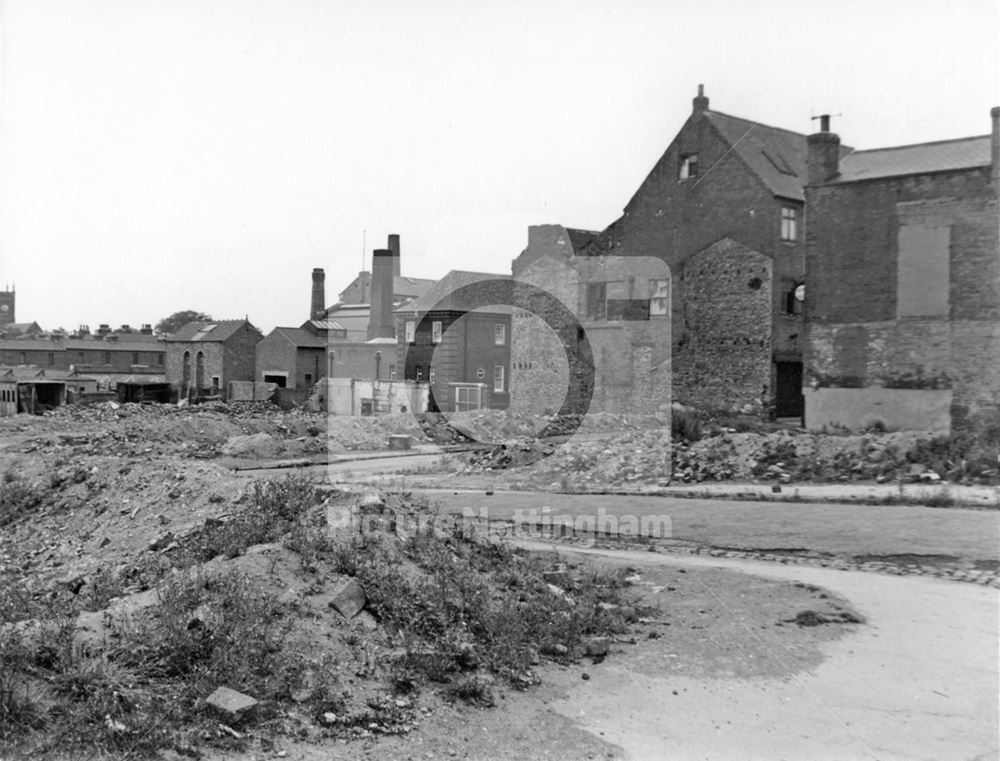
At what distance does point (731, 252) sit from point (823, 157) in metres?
6.11

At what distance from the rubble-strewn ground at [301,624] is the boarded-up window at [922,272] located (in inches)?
617

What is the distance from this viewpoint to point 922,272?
23.5 metres

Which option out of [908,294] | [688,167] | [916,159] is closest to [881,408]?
[908,294]

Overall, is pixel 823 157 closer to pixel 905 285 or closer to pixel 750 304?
pixel 905 285

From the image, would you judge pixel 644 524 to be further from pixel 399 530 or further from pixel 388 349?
pixel 388 349

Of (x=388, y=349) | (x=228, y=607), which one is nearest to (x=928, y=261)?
(x=228, y=607)

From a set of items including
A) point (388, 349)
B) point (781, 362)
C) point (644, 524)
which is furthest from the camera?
point (388, 349)

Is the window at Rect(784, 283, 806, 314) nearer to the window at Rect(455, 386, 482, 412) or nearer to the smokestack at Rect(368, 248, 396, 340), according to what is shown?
the window at Rect(455, 386, 482, 412)

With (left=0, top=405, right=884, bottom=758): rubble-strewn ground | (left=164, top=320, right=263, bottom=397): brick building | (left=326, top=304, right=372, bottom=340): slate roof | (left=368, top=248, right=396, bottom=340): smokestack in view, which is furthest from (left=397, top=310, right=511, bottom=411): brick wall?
(left=0, top=405, right=884, bottom=758): rubble-strewn ground

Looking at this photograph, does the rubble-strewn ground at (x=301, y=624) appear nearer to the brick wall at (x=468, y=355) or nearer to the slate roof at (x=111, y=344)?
the brick wall at (x=468, y=355)

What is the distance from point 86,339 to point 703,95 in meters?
61.6

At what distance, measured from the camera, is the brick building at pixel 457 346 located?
44406 millimetres

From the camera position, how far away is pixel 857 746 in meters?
Answer: 6.29

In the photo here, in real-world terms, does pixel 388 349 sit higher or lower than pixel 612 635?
higher
